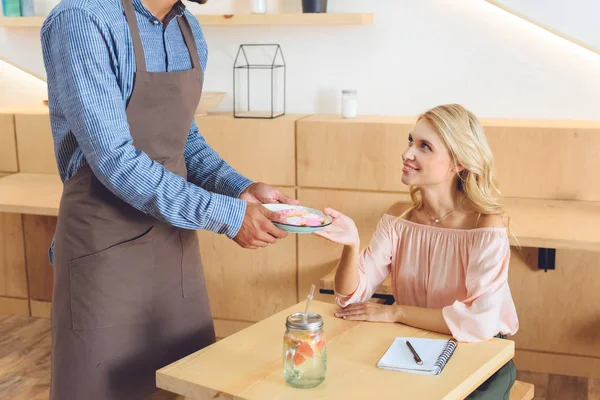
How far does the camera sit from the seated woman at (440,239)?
207 cm

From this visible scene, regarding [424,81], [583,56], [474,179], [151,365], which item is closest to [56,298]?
[151,365]

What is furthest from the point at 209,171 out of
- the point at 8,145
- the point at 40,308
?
the point at 40,308

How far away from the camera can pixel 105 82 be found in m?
1.81

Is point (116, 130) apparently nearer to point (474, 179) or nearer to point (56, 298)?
point (56, 298)

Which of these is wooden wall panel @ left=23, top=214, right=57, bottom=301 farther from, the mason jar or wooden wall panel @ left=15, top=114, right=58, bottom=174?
the mason jar

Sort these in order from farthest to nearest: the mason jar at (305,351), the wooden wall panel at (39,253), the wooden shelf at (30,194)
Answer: the wooden wall panel at (39,253) → the wooden shelf at (30,194) → the mason jar at (305,351)

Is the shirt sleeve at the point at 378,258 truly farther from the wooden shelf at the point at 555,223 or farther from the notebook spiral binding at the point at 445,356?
the wooden shelf at the point at 555,223

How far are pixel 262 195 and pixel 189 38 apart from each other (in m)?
0.48

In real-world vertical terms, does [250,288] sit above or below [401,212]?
below

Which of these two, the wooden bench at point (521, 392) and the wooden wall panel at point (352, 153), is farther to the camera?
the wooden wall panel at point (352, 153)

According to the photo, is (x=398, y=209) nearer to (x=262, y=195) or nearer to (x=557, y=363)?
(x=262, y=195)

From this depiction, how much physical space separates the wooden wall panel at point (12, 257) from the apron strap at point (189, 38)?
2.51 metres

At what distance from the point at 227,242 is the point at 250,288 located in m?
0.26

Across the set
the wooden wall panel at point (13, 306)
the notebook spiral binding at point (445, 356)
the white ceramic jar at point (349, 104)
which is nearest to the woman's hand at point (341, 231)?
the notebook spiral binding at point (445, 356)
